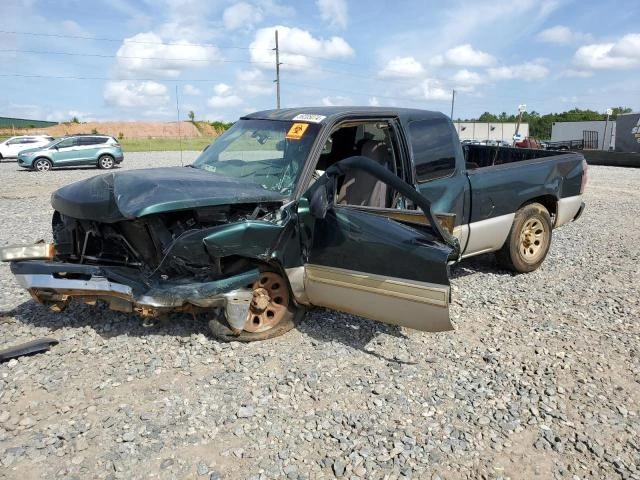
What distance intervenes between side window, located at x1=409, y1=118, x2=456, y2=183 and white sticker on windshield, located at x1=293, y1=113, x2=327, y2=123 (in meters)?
0.97

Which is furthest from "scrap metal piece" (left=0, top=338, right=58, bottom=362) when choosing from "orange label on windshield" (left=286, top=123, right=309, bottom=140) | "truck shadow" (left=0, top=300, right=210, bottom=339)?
"orange label on windshield" (left=286, top=123, right=309, bottom=140)

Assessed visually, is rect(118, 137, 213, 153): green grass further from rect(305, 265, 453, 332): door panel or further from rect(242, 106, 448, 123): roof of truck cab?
rect(305, 265, 453, 332): door panel

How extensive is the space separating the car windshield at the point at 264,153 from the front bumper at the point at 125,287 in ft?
2.83

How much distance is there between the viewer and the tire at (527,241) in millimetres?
5711

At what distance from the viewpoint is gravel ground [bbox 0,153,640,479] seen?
2.71 m

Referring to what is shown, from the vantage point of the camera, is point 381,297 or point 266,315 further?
point 266,315

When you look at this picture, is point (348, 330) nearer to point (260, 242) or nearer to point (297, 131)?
point (260, 242)

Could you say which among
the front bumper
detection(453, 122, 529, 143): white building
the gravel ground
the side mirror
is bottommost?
the gravel ground

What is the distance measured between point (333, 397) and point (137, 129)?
278 ft

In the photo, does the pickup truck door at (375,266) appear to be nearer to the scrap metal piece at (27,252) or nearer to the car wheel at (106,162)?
the scrap metal piece at (27,252)

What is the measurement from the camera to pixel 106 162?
76.0 ft

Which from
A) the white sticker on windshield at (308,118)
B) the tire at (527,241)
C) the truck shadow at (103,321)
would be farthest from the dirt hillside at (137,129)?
the white sticker on windshield at (308,118)

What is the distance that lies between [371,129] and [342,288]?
198 cm

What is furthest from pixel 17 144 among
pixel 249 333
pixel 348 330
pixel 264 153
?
pixel 348 330
